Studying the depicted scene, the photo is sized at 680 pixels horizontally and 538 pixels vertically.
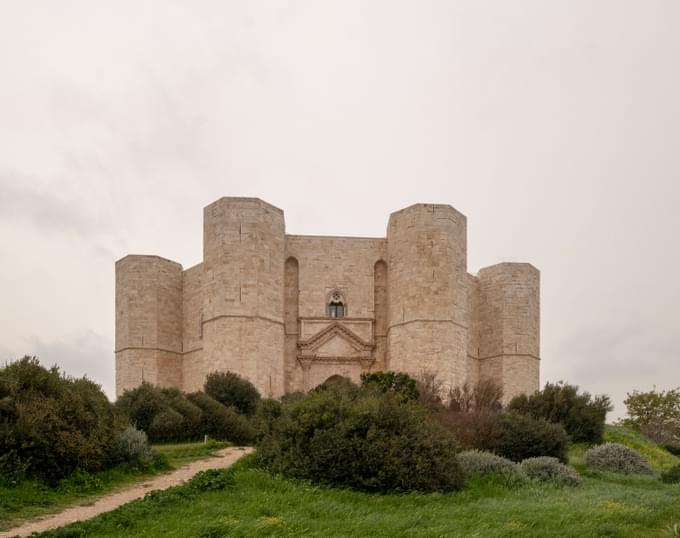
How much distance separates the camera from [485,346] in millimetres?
37375

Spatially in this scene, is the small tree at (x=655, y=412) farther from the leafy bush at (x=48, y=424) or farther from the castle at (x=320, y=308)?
the leafy bush at (x=48, y=424)

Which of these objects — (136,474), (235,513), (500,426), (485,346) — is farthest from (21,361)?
(485,346)

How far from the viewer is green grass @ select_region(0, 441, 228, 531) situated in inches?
366

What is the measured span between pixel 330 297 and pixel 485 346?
8.37 m

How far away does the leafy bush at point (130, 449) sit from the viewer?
1216cm

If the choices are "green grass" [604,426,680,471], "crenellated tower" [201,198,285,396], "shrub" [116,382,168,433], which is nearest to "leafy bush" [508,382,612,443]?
"green grass" [604,426,680,471]

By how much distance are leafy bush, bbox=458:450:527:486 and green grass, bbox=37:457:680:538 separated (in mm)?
797

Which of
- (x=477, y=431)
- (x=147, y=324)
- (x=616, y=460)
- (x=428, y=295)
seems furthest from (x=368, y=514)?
(x=147, y=324)

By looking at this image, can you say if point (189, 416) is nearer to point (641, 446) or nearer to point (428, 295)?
point (641, 446)

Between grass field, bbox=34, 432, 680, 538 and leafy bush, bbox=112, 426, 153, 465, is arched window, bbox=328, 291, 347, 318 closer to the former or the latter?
leafy bush, bbox=112, 426, 153, 465

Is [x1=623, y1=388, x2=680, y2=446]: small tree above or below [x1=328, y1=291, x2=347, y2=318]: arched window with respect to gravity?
below

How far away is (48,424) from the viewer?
11.0 metres

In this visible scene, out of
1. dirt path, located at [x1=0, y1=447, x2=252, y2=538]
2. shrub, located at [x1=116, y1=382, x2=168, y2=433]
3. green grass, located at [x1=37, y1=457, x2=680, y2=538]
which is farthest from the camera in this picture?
shrub, located at [x1=116, y1=382, x2=168, y2=433]

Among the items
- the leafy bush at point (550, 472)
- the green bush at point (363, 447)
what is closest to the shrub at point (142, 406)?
the green bush at point (363, 447)
